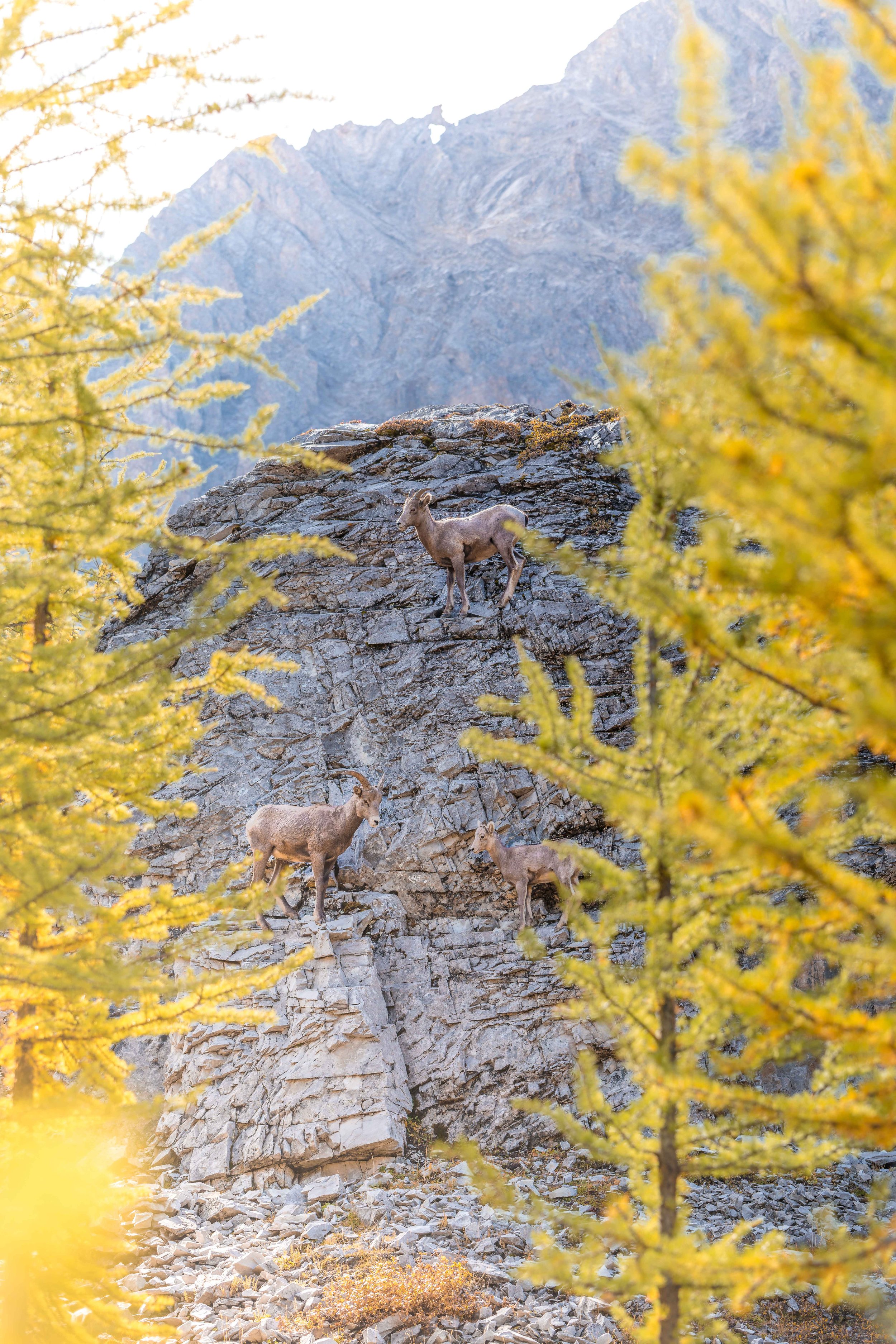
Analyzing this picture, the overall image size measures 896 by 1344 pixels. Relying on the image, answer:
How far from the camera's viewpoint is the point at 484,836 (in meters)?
13.0

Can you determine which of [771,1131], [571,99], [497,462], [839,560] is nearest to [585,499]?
[497,462]

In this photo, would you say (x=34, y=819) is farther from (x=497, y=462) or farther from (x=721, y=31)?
(x=721, y=31)

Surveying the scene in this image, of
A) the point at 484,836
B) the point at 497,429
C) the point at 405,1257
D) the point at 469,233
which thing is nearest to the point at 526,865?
the point at 484,836

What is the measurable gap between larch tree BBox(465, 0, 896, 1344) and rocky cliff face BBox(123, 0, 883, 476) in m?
55.4

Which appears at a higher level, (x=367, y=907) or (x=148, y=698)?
(x=148, y=698)

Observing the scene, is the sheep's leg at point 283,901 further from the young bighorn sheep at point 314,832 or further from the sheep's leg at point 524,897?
the sheep's leg at point 524,897

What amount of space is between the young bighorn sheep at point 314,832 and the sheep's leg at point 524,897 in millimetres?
2337

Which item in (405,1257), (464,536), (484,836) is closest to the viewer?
(405,1257)

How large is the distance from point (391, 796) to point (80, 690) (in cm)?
1011

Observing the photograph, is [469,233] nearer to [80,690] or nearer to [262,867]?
[262,867]

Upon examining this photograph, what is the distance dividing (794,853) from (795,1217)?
31.7ft

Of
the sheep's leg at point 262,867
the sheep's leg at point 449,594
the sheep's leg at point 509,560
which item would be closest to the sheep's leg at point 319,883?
the sheep's leg at point 262,867

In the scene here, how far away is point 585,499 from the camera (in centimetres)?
1864

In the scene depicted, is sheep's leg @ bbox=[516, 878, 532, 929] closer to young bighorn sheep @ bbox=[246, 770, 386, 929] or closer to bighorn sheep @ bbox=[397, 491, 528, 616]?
young bighorn sheep @ bbox=[246, 770, 386, 929]
